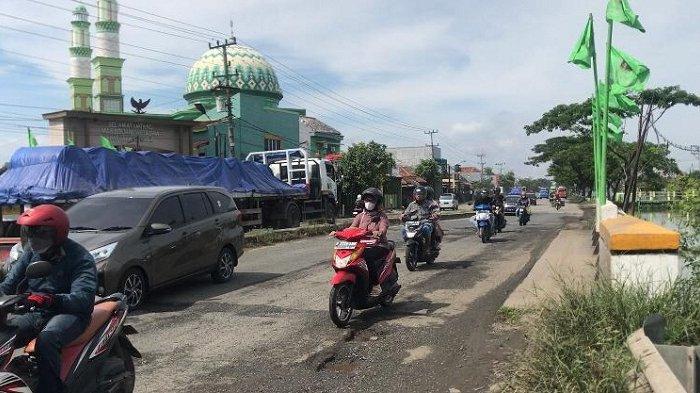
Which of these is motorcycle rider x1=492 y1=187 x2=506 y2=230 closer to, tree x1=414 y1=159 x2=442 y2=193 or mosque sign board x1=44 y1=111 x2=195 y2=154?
mosque sign board x1=44 y1=111 x2=195 y2=154

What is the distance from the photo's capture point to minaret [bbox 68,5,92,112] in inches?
2594

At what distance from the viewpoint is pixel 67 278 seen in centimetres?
390

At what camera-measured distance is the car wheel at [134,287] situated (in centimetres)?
790

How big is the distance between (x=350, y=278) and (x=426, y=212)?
4.99 meters

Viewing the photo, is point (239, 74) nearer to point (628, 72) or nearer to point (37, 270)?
point (628, 72)

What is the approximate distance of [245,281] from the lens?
10359mm

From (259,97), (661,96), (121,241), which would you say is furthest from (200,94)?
(121,241)

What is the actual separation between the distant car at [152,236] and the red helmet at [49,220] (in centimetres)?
358

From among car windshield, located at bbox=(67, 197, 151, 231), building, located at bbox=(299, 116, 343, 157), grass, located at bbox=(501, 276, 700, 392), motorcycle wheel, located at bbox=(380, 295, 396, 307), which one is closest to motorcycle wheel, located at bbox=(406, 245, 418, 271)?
motorcycle wheel, located at bbox=(380, 295, 396, 307)

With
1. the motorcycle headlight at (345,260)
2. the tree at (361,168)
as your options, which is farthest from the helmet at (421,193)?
the tree at (361,168)

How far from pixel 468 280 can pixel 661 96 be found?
20.7m

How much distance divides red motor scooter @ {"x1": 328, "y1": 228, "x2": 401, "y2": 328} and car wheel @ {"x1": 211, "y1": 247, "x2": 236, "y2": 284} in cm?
345

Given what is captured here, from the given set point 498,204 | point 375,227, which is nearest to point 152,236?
point 375,227

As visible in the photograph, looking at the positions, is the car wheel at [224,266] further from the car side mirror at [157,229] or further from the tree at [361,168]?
the tree at [361,168]
